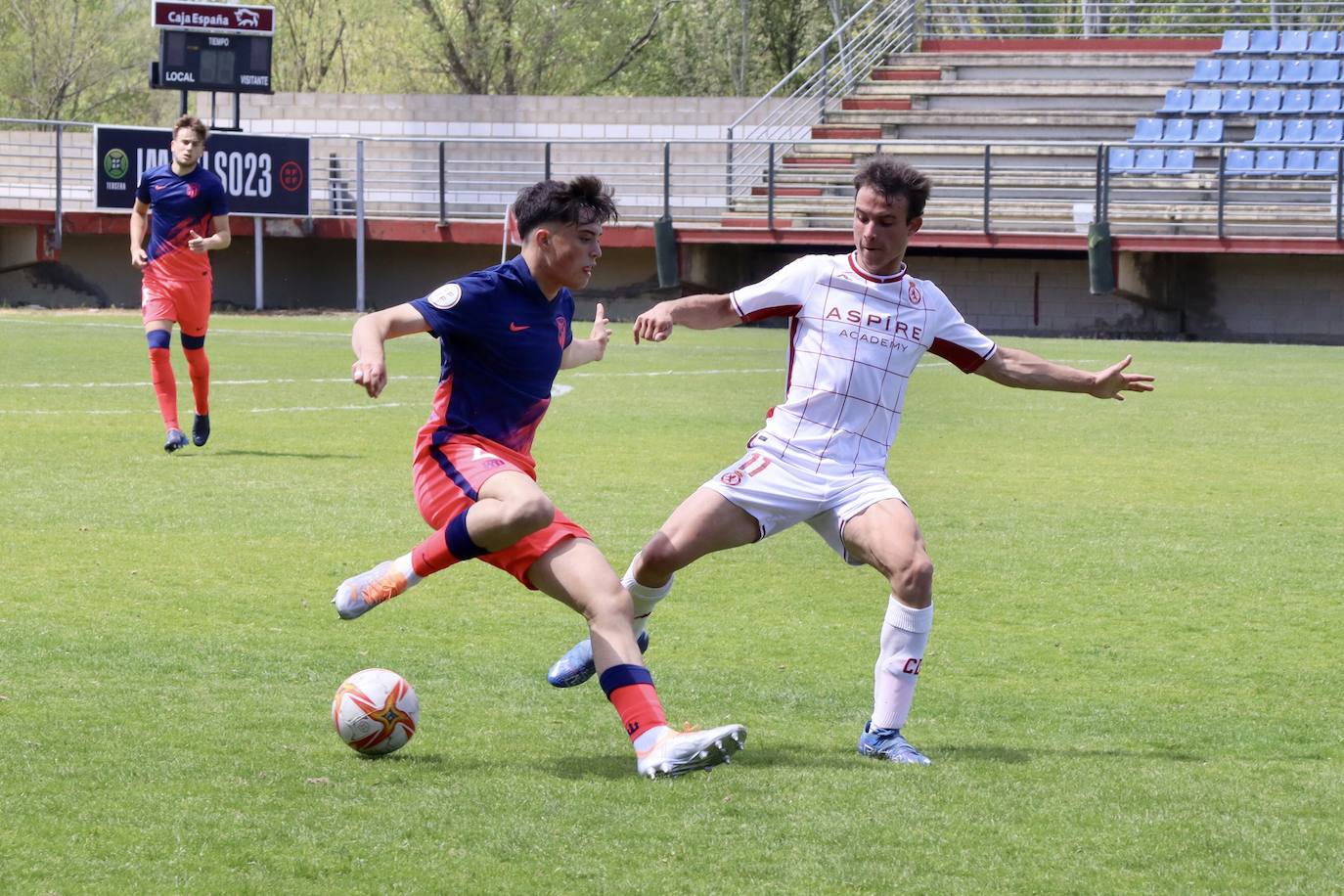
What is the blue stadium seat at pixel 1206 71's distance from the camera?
1241 inches

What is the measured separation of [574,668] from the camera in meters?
5.67

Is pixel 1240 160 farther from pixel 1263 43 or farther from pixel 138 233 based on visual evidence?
pixel 138 233

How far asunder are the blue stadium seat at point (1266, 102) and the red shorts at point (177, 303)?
75.4ft

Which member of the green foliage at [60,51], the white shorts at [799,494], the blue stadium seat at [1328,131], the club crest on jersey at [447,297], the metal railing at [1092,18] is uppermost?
the green foliage at [60,51]

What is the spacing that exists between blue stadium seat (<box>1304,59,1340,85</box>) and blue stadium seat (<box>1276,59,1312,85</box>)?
95 millimetres

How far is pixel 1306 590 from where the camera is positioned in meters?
7.83

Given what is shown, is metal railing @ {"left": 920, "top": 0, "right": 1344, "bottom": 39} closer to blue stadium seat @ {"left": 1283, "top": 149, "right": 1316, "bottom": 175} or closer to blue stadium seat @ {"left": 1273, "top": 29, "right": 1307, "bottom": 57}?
blue stadium seat @ {"left": 1273, "top": 29, "right": 1307, "bottom": 57}

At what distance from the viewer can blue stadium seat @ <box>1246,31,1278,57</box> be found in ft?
105

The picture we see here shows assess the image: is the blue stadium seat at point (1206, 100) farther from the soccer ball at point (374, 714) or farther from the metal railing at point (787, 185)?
the soccer ball at point (374, 714)

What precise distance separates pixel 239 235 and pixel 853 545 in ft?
96.2

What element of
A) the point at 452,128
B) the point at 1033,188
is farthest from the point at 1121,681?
the point at 452,128

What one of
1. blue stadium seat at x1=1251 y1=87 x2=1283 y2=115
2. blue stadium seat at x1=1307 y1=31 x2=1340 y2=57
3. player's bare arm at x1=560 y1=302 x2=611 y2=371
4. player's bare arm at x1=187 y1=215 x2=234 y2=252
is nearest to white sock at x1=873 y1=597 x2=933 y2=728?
player's bare arm at x1=560 y1=302 x2=611 y2=371

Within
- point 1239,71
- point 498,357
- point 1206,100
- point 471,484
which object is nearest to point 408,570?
point 471,484

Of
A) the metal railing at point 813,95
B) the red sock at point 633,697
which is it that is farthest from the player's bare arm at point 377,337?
the metal railing at point 813,95
